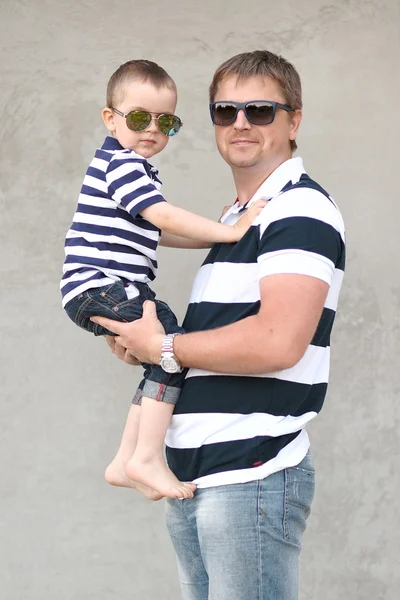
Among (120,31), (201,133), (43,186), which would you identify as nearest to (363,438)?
(201,133)

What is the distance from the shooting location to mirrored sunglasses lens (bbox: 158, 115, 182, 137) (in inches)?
98.1

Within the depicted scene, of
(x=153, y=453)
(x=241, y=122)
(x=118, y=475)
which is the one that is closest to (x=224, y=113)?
(x=241, y=122)

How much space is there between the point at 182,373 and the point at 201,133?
2.06 meters

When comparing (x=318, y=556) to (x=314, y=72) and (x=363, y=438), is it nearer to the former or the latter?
(x=363, y=438)

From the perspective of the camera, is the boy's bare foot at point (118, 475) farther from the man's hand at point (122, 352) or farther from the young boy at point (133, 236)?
the man's hand at point (122, 352)

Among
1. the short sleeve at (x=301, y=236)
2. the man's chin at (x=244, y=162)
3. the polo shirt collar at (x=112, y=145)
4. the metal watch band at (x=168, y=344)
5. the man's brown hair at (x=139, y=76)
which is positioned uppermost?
the man's brown hair at (x=139, y=76)

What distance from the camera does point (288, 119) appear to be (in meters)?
2.41

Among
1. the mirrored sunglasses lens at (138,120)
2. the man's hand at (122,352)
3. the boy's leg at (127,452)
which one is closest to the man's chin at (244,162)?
the mirrored sunglasses lens at (138,120)

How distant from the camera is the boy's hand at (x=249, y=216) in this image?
2.17 m

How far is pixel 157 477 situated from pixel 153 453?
8 cm

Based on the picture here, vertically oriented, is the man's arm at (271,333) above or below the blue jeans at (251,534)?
above

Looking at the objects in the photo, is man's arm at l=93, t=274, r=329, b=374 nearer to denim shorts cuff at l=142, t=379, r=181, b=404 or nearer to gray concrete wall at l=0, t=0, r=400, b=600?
denim shorts cuff at l=142, t=379, r=181, b=404

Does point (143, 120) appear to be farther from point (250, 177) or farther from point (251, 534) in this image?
point (251, 534)

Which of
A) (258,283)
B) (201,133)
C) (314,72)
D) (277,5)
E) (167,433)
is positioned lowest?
(167,433)
